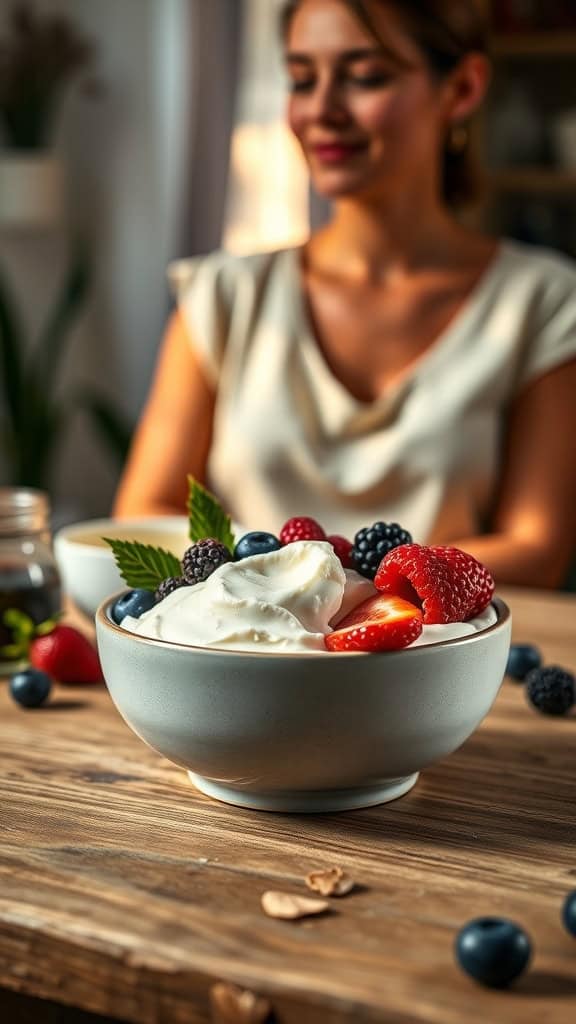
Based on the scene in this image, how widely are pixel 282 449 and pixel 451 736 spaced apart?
120 cm

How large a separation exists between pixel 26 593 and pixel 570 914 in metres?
0.70

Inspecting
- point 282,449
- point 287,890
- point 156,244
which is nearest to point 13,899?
point 287,890

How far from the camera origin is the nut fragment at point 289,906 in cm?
69

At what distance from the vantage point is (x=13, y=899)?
72cm

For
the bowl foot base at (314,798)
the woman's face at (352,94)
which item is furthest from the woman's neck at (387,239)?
the bowl foot base at (314,798)

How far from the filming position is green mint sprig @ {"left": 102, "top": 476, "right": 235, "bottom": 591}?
933mm

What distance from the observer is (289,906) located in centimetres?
69

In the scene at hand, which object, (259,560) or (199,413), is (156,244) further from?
(259,560)

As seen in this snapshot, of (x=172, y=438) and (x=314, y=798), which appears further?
(x=172, y=438)

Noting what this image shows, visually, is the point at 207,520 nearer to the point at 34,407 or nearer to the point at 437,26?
the point at 437,26

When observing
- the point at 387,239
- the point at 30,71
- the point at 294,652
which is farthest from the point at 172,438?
the point at 30,71

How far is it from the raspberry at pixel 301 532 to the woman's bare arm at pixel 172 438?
0.92 m

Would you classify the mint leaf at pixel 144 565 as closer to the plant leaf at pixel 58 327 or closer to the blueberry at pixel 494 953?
the blueberry at pixel 494 953

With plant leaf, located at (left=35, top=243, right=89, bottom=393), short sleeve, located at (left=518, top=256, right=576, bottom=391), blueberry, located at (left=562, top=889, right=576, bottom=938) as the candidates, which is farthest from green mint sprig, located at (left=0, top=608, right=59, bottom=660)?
plant leaf, located at (left=35, top=243, right=89, bottom=393)
